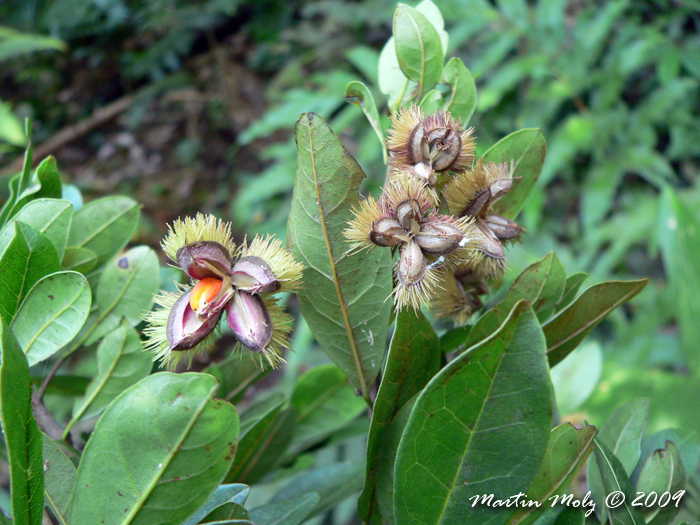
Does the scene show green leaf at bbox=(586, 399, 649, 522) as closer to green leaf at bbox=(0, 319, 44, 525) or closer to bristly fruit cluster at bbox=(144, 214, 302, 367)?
bristly fruit cluster at bbox=(144, 214, 302, 367)

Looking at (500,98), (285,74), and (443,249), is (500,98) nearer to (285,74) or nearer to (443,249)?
(285,74)

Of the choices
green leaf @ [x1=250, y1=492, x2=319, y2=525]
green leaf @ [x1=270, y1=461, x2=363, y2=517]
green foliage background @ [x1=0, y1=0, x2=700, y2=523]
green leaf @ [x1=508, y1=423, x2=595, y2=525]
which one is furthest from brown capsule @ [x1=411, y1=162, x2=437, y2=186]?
green foliage background @ [x1=0, y1=0, x2=700, y2=523]

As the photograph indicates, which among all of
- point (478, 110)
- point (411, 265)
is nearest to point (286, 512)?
point (411, 265)

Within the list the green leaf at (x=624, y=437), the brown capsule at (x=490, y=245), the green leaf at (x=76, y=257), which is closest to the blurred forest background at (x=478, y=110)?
the green leaf at (x=624, y=437)

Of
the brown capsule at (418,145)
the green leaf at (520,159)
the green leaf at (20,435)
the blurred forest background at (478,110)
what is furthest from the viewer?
the blurred forest background at (478,110)

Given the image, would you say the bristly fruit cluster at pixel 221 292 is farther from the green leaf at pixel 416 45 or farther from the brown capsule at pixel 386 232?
the green leaf at pixel 416 45

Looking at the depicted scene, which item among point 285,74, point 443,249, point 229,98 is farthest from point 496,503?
point 229,98
